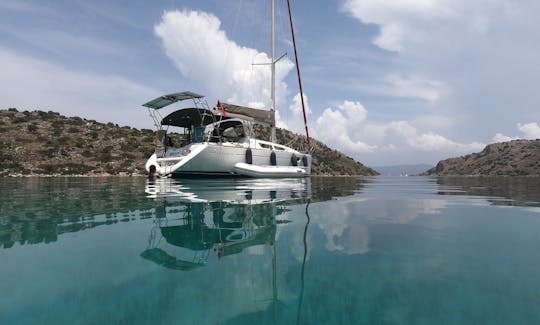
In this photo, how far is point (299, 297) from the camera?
215cm

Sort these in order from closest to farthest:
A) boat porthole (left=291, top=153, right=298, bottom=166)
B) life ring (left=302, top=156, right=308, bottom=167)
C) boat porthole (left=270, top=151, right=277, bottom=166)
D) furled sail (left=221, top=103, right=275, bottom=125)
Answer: furled sail (left=221, top=103, right=275, bottom=125), boat porthole (left=270, top=151, right=277, bottom=166), boat porthole (left=291, top=153, right=298, bottom=166), life ring (left=302, top=156, right=308, bottom=167)

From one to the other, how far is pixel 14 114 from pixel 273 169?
4101 cm

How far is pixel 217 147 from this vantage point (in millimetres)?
18750

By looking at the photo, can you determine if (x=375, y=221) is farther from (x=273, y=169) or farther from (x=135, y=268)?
(x=273, y=169)

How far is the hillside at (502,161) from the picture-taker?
78.0m

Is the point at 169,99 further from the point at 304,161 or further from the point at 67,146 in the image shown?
the point at 67,146

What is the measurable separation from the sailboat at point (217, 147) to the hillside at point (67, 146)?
9.91 feet

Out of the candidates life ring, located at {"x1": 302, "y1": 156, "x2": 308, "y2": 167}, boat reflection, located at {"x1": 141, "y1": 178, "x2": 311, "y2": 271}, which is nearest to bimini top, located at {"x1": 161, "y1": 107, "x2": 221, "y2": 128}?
life ring, located at {"x1": 302, "y1": 156, "x2": 308, "y2": 167}

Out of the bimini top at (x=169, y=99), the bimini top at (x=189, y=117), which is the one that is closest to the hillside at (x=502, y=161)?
the bimini top at (x=189, y=117)

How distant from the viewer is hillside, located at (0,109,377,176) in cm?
2775

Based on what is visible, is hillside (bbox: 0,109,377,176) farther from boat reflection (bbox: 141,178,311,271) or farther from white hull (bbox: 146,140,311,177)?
Result: boat reflection (bbox: 141,178,311,271)

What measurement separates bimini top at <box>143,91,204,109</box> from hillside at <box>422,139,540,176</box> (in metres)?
88.8

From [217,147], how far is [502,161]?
10170 centimetres

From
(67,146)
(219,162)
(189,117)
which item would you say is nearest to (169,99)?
(189,117)
